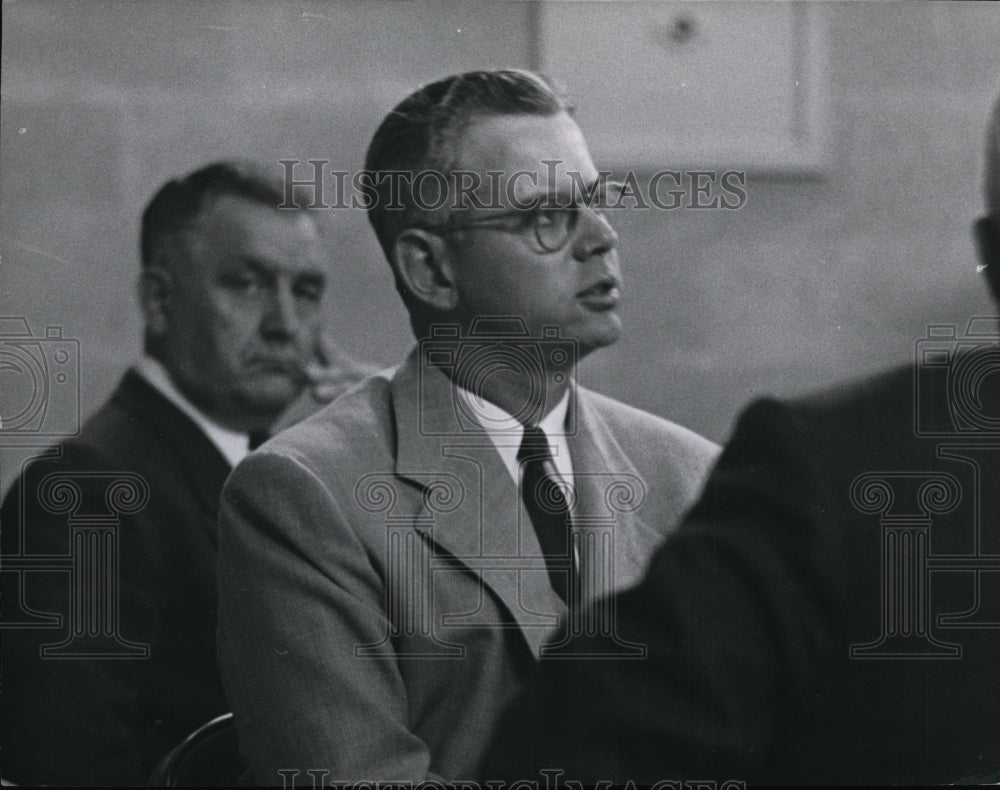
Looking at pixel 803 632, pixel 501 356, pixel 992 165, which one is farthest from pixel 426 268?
pixel 992 165

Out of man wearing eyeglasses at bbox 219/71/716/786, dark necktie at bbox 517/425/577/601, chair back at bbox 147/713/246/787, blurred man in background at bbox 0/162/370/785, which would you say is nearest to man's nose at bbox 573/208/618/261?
man wearing eyeglasses at bbox 219/71/716/786

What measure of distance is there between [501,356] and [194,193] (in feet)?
2.16

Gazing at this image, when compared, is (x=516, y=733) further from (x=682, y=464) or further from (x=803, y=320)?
(x=803, y=320)

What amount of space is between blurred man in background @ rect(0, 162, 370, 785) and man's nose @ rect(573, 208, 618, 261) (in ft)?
1.59

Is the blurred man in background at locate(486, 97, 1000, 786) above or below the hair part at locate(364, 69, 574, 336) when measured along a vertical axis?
below

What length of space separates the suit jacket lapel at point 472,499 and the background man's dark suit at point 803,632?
142 mm

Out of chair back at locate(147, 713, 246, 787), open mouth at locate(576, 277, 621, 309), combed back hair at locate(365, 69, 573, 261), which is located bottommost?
chair back at locate(147, 713, 246, 787)

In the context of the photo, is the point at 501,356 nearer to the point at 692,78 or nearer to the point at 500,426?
the point at 500,426

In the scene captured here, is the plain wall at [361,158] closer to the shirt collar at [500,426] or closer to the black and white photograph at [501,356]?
the black and white photograph at [501,356]

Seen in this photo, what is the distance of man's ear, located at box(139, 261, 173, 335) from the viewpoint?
8.58 ft

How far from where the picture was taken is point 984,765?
8.94 feet

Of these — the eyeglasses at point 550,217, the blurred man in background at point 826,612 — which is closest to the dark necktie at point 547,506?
the blurred man in background at point 826,612

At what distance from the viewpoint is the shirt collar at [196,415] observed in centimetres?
263

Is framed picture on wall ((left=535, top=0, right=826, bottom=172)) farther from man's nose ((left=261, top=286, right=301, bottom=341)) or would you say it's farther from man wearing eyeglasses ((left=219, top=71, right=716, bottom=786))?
man's nose ((left=261, top=286, right=301, bottom=341))
